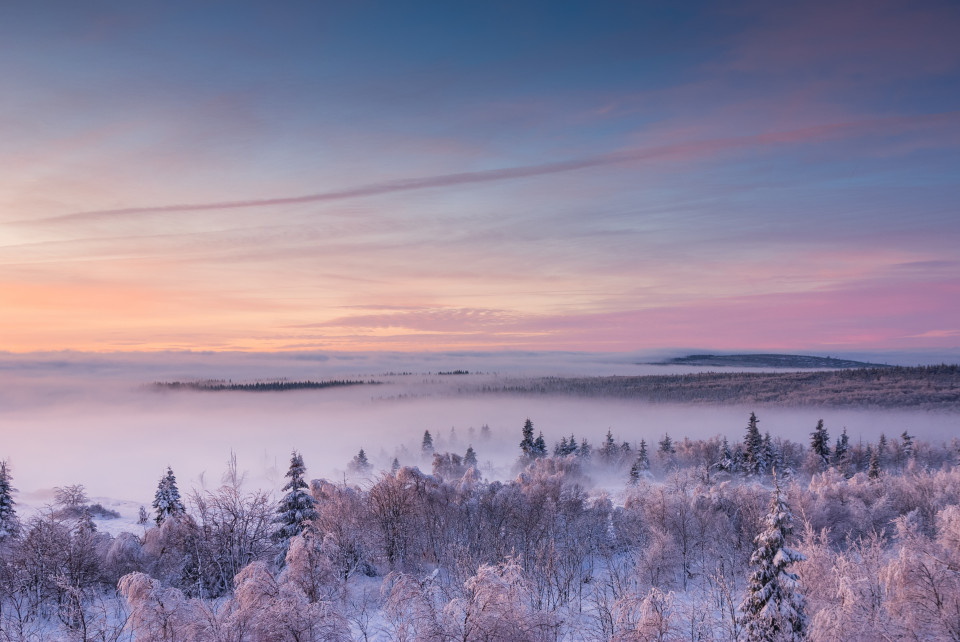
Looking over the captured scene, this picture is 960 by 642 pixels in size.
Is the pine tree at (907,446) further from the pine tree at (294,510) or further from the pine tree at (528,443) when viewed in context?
the pine tree at (294,510)

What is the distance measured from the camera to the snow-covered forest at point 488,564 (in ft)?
59.5

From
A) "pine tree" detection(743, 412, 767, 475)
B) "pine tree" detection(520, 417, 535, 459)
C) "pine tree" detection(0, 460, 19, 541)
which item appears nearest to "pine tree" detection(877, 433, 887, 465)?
"pine tree" detection(743, 412, 767, 475)

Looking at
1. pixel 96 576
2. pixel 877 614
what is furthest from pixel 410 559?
pixel 877 614

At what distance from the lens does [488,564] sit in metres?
25.7

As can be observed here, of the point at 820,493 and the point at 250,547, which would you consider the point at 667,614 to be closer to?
the point at 250,547

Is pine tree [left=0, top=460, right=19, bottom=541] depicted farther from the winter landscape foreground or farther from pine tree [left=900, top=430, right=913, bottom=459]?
pine tree [left=900, top=430, right=913, bottom=459]

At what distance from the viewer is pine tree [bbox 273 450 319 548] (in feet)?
138

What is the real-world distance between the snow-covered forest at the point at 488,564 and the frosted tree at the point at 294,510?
0.16 m

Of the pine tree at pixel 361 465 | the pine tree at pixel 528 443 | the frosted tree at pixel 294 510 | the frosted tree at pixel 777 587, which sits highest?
the frosted tree at pixel 777 587

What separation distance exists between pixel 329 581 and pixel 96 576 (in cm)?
2685

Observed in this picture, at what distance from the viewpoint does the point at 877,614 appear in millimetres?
21484

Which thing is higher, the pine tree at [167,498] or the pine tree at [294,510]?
the pine tree at [294,510]

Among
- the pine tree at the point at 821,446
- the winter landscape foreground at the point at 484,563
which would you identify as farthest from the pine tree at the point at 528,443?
the pine tree at the point at 821,446

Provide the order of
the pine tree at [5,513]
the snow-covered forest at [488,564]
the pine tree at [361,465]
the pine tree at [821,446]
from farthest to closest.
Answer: the pine tree at [361,465] → the pine tree at [821,446] → the pine tree at [5,513] → the snow-covered forest at [488,564]
